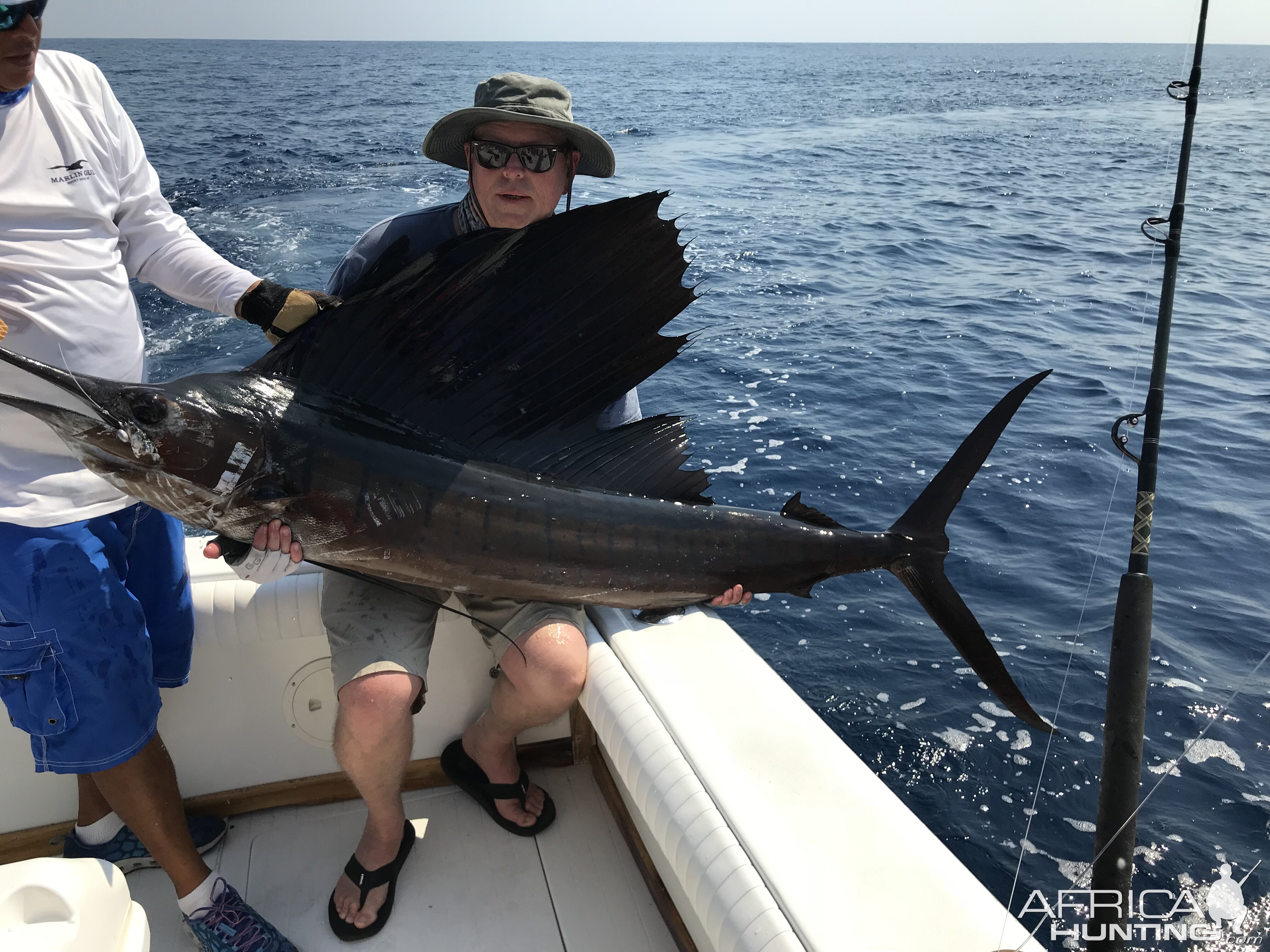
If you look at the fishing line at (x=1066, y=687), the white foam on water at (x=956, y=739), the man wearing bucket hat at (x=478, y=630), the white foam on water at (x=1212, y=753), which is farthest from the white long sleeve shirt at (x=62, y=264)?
the white foam on water at (x=1212, y=753)

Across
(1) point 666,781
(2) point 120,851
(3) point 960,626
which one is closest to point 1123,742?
(3) point 960,626

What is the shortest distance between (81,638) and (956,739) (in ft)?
8.88

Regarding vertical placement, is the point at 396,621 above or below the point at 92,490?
below

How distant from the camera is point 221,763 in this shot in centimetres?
198

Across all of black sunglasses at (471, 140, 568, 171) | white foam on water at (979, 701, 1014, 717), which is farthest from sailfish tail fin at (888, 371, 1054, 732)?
white foam on water at (979, 701, 1014, 717)

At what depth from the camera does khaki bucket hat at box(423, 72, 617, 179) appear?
196 cm

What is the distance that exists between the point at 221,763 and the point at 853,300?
7.28 m

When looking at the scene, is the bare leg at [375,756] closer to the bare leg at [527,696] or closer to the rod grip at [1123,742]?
the bare leg at [527,696]

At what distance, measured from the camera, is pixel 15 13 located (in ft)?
4.30

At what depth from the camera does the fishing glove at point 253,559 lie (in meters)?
1.45

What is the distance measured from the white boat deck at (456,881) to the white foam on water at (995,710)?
1.79 metres

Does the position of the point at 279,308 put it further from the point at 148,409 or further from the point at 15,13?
the point at 15,13

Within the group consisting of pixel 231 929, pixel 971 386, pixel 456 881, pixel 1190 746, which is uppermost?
pixel 231 929

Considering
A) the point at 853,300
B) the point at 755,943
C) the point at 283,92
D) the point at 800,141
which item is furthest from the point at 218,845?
the point at 283,92
